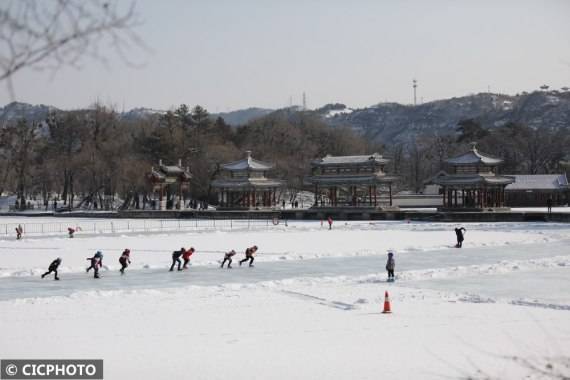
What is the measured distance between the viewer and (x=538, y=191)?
8519 centimetres

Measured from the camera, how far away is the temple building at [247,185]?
261ft

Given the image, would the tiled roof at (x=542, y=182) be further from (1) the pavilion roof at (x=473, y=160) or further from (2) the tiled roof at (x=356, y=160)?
(2) the tiled roof at (x=356, y=160)

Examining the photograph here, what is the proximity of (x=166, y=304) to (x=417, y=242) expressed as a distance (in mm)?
23893

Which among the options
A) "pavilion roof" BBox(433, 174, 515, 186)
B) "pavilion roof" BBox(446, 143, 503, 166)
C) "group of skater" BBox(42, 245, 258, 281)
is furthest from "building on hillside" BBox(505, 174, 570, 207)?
"group of skater" BBox(42, 245, 258, 281)

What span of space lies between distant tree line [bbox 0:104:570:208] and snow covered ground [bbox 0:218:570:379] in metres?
57.0

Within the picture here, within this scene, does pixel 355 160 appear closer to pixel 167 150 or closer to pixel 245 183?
pixel 245 183

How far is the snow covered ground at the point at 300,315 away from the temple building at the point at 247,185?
4470 centimetres

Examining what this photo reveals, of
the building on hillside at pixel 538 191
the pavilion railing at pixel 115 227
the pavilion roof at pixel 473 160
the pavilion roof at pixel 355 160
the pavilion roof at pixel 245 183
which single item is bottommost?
the pavilion railing at pixel 115 227

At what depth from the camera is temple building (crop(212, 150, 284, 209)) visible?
7950cm

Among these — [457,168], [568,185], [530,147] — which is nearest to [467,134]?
[530,147]

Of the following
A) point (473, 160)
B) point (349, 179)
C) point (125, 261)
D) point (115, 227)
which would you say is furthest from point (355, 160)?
point (125, 261)

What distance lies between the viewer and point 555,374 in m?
10.1

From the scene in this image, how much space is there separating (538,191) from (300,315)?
74192 mm

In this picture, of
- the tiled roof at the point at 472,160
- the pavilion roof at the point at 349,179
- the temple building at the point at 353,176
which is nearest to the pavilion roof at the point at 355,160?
the temple building at the point at 353,176
